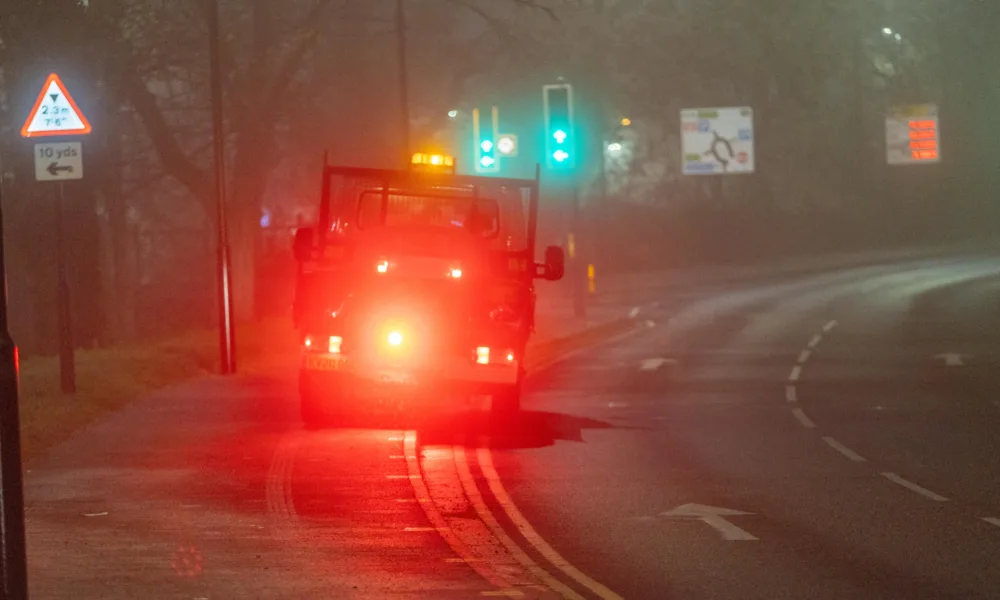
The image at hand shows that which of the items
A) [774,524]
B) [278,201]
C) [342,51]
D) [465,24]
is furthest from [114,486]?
[278,201]

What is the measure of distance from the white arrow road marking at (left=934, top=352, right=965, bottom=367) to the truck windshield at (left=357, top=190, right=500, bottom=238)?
11870 millimetres

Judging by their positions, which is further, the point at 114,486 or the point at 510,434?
the point at 510,434

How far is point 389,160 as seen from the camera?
132ft

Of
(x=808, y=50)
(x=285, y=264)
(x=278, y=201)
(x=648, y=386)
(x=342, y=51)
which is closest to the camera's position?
(x=648, y=386)

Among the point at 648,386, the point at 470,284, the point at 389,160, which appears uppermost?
the point at 389,160

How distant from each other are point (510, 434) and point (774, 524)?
5824 millimetres

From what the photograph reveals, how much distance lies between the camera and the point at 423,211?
18312 millimetres

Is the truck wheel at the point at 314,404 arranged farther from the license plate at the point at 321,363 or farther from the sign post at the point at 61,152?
the sign post at the point at 61,152

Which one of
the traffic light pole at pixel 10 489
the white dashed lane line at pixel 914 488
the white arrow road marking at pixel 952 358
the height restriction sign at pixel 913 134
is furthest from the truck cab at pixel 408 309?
the height restriction sign at pixel 913 134

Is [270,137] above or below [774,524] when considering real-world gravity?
above

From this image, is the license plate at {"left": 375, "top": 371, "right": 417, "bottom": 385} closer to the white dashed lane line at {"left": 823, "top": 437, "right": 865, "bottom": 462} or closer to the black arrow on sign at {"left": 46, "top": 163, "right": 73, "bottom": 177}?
the black arrow on sign at {"left": 46, "top": 163, "right": 73, "bottom": 177}

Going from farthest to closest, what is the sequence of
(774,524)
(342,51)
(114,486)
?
1. (342,51)
2. (114,486)
3. (774,524)

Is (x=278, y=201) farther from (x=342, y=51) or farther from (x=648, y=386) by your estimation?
(x=648, y=386)

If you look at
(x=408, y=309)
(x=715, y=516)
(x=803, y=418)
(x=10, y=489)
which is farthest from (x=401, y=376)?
(x=10, y=489)
